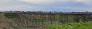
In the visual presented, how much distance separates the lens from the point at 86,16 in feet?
72.6

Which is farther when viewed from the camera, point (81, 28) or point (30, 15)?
point (30, 15)

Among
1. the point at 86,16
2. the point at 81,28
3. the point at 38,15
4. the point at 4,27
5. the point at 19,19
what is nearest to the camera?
the point at 81,28

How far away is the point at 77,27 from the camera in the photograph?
11555 millimetres

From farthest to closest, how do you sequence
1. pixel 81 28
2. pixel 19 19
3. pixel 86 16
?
pixel 19 19 < pixel 86 16 < pixel 81 28

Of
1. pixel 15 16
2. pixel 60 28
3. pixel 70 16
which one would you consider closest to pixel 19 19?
pixel 15 16

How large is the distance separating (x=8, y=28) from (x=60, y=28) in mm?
6711

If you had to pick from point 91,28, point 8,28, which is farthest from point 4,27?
point 91,28

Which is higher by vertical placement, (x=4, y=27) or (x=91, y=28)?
(x=91, y=28)

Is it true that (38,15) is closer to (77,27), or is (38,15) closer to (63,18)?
(63,18)

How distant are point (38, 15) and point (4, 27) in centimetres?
944

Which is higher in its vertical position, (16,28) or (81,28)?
(81,28)

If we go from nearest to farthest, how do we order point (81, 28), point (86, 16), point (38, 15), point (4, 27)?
point (81, 28)
point (4, 27)
point (86, 16)
point (38, 15)

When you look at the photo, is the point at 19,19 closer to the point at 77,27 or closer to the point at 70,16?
the point at 70,16

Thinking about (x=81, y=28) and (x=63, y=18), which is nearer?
(x=81, y=28)
